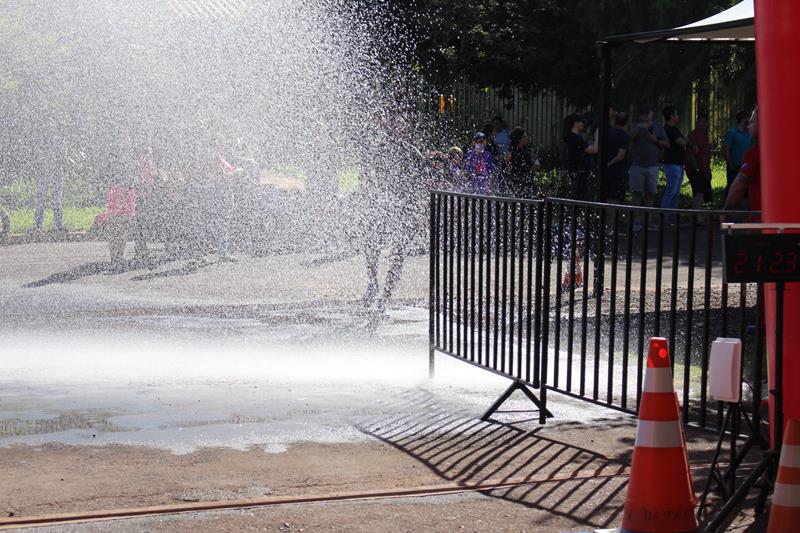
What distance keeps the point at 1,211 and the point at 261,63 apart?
6.47 m

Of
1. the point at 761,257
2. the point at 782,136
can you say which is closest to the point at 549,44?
the point at 782,136

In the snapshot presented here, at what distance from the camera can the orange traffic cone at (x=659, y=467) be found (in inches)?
184

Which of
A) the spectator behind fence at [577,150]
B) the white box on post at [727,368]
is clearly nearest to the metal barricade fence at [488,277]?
the white box on post at [727,368]

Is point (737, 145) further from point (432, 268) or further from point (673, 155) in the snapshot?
point (432, 268)

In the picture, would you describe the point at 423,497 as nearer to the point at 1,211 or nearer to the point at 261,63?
the point at 1,211

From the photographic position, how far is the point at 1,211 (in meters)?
20.7

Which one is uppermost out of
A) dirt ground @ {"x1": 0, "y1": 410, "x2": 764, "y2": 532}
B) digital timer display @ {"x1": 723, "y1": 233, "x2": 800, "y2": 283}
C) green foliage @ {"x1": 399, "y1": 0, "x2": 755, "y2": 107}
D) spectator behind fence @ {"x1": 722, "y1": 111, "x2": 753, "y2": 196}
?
green foliage @ {"x1": 399, "y1": 0, "x2": 755, "y2": 107}

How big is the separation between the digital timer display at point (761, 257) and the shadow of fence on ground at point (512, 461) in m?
1.22

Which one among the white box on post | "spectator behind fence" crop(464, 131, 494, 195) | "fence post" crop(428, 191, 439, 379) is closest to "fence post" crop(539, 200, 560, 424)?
"fence post" crop(428, 191, 439, 379)

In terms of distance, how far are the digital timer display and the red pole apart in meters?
0.56

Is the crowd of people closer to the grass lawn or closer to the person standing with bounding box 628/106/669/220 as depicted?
the person standing with bounding box 628/106/669/220

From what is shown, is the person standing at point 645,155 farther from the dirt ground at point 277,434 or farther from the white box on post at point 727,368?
the white box on post at point 727,368

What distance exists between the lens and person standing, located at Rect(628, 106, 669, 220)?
66.6 feet

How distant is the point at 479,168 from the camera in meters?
19.9
